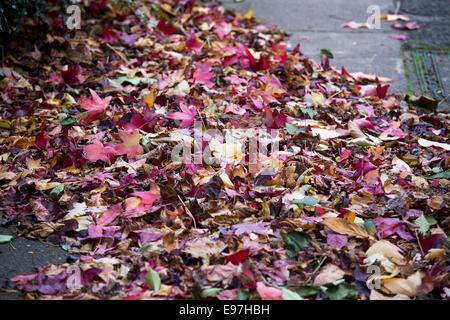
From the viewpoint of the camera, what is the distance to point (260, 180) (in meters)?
1.92

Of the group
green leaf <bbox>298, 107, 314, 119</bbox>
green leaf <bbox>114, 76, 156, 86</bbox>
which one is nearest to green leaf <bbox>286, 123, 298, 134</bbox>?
green leaf <bbox>298, 107, 314, 119</bbox>

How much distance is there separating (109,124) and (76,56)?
3.03 ft

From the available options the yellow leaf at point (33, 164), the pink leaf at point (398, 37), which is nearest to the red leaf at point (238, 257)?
the yellow leaf at point (33, 164)

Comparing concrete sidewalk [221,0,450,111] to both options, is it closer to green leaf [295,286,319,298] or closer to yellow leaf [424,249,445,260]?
yellow leaf [424,249,445,260]

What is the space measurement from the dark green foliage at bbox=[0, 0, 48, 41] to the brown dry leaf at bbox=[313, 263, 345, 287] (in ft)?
7.40

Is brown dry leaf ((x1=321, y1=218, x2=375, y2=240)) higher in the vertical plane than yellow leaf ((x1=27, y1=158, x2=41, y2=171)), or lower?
higher

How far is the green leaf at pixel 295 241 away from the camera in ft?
5.30

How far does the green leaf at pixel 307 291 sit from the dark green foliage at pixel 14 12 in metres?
2.25

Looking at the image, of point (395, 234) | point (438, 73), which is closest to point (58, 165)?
point (395, 234)

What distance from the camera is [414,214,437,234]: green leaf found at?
1688 mm

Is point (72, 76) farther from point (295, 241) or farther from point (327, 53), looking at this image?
point (295, 241)

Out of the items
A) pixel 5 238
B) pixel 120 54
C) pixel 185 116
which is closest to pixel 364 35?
pixel 120 54

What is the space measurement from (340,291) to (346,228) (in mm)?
273

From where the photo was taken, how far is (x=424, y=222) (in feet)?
5.60
